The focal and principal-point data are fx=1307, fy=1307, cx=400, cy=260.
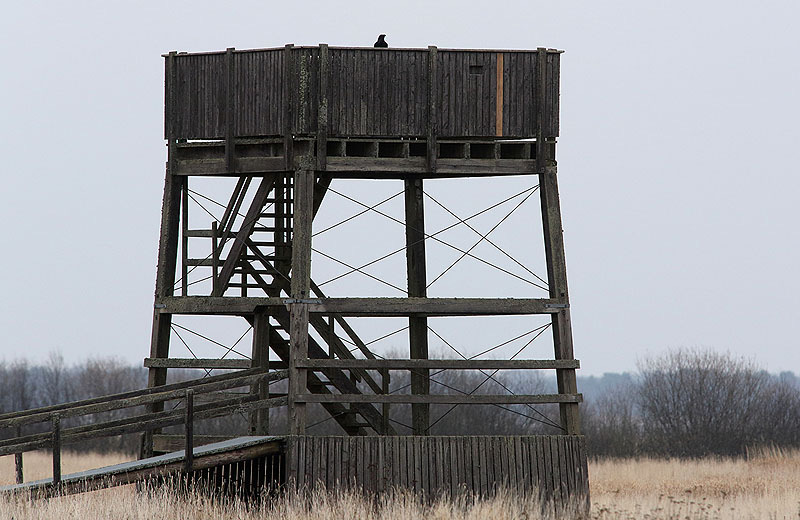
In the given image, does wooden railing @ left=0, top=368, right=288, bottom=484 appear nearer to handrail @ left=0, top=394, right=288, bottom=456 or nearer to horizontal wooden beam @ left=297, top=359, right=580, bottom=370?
handrail @ left=0, top=394, right=288, bottom=456

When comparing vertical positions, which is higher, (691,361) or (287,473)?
(691,361)

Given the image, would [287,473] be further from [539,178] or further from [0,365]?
[0,365]

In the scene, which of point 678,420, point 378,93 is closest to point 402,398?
point 378,93

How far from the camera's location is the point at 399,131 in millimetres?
21297

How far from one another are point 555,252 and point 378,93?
3881 millimetres

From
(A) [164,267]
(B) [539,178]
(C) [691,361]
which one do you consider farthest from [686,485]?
(C) [691,361]

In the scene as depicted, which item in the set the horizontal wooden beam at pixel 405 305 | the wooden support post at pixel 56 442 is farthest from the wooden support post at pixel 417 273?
the wooden support post at pixel 56 442

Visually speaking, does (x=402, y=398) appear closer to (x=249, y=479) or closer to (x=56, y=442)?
(x=249, y=479)

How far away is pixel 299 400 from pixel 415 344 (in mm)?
3994

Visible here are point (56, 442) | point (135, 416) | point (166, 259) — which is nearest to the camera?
point (56, 442)

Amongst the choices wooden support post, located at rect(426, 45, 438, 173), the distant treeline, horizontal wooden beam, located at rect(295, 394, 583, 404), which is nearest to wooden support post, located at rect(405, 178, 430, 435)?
wooden support post, located at rect(426, 45, 438, 173)

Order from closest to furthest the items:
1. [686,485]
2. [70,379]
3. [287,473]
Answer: [287,473] → [686,485] → [70,379]

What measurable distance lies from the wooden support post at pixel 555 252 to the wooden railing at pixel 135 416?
4.49m

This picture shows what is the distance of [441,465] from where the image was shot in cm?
2030
